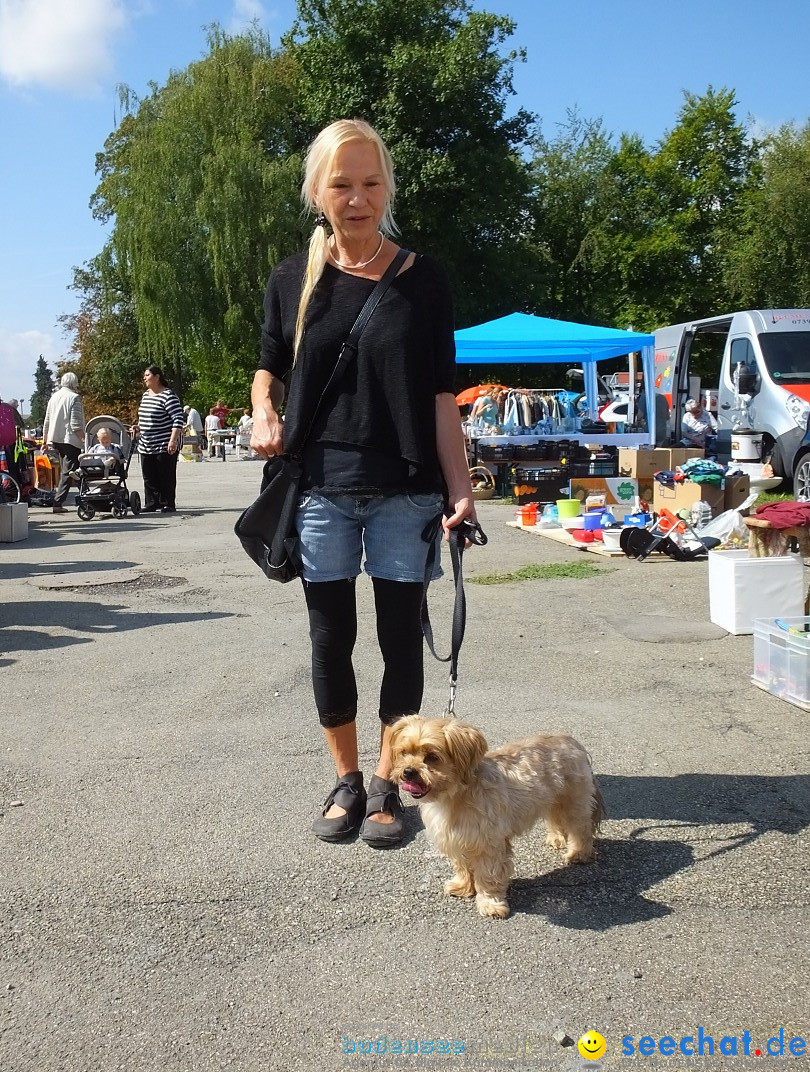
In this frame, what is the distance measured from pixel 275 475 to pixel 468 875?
1341 mm

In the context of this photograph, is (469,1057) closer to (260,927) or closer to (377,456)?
(260,927)

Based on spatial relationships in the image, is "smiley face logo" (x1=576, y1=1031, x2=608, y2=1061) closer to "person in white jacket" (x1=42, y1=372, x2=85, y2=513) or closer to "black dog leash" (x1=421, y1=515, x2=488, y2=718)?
"black dog leash" (x1=421, y1=515, x2=488, y2=718)

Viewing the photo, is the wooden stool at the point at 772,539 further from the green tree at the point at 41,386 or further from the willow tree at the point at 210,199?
the green tree at the point at 41,386

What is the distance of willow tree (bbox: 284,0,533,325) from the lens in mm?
34250

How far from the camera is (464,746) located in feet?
9.23

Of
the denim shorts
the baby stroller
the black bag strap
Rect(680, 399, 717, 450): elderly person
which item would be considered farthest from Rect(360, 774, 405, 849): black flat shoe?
Rect(680, 399, 717, 450): elderly person

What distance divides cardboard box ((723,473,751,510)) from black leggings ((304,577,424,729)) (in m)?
8.10

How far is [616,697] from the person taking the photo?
4.93m

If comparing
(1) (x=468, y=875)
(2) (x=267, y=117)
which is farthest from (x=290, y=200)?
(1) (x=468, y=875)

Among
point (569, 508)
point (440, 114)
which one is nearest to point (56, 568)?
point (569, 508)

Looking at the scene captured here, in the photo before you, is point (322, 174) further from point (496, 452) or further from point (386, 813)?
point (496, 452)

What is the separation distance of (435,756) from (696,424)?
614 inches

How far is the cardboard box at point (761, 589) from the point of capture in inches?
241

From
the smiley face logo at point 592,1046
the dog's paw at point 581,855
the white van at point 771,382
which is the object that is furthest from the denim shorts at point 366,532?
the white van at point 771,382
